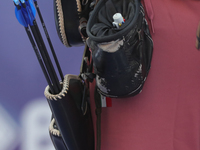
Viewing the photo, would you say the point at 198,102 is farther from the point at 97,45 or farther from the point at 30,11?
the point at 30,11

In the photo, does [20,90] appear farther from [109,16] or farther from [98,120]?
[109,16]

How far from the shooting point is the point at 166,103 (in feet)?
1.65

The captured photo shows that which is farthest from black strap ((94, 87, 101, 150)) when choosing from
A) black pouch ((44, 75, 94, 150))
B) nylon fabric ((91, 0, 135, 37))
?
nylon fabric ((91, 0, 135, 37))

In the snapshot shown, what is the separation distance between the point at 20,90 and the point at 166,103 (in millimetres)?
577

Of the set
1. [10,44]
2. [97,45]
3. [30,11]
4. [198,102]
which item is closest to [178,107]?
[198,102]

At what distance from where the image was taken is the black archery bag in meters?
0.39

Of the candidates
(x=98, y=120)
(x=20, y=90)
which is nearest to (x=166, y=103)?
(x=98, y=120)

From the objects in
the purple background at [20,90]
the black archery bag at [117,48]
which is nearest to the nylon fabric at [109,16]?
the black archery bag at [117,48]

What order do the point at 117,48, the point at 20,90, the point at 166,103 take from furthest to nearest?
the point at 20,90 → the point at 166,103 → the point at 117,48

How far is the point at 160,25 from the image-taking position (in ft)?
1.92

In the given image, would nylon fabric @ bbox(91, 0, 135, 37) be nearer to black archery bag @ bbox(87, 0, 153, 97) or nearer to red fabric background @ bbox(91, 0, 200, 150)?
black archery bag @ bbox(87, 0, 153, 97)

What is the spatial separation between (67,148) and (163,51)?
348 mm

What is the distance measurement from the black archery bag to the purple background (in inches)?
17.6

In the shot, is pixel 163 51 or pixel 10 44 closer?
pixel 163 51
